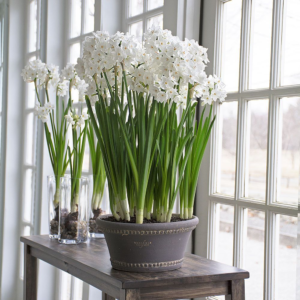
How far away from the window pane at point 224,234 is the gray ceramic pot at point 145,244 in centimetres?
48

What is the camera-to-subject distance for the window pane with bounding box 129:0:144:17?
2.22 metres

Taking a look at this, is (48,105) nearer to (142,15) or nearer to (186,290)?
(142,15)

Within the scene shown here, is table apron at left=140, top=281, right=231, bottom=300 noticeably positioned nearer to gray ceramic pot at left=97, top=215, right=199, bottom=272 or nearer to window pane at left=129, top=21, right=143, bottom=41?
gray ceramic pot at left=97, top=215, right=199, bottom=272

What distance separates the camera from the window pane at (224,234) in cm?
165

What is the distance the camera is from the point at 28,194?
3.02m

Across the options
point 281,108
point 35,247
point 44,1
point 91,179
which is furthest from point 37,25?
point 281,108

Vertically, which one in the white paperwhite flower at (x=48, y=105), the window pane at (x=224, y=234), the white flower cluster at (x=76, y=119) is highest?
the white paperwhite flower at (x=48, y=105)

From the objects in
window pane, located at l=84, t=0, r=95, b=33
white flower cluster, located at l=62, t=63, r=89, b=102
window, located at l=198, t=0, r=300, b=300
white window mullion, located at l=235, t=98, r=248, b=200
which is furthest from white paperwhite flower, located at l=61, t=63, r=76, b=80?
window pane, located at l=84, t=0, r=95, b=33

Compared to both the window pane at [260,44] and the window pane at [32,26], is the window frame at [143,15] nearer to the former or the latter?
the window pane at [260,44]

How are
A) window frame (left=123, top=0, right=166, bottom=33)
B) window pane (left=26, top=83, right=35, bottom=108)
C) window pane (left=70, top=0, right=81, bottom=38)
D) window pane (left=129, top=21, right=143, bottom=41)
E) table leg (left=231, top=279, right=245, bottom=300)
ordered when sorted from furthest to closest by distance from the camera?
window pane (left=26, top=83, right=35, bottom=108), window pane (left=70, top=0, right=81, bottom=38), window pane (left=129, top=21, right=143, bottom=41), window frame (left=123, top=0, right=166, bottom=33), table leg (left=231, top=279, right=245, bottom=300)

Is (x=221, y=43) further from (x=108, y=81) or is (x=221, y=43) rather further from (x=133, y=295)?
(x=133, y=295)

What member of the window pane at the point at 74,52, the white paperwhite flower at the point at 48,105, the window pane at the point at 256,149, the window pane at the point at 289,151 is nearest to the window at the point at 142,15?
the window pane at the point at 74,52

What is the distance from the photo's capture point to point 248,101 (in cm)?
159

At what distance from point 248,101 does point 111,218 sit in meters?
0.67
